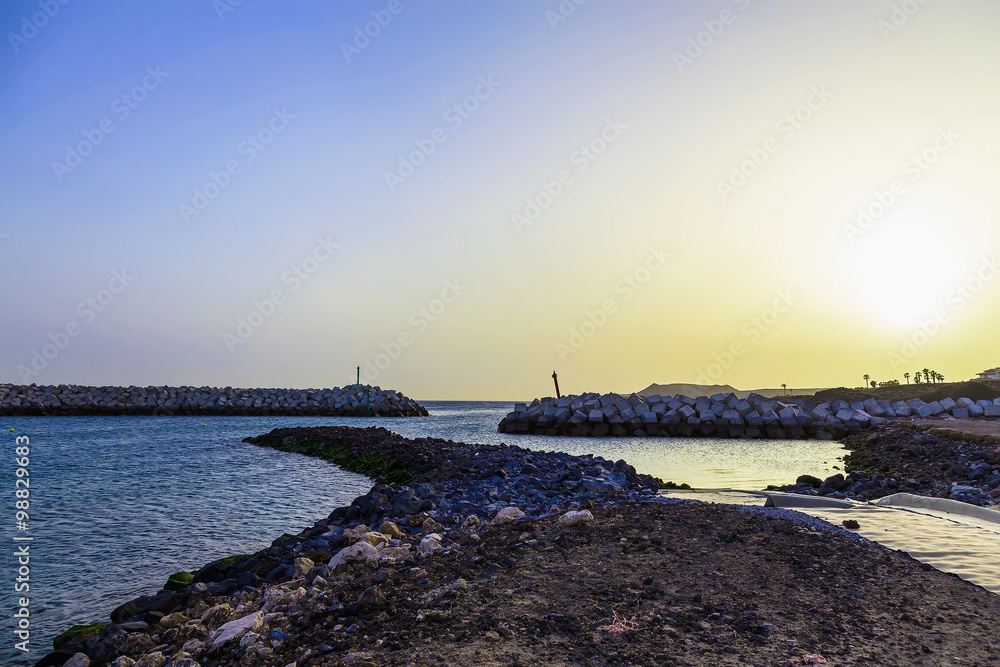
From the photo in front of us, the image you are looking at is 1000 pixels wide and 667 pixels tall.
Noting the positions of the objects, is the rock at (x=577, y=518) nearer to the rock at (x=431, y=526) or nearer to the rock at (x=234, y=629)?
the rock at (x=431, y=526)

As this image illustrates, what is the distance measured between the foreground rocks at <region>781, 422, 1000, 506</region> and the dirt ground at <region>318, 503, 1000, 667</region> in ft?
14.7

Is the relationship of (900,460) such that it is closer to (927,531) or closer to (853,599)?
(927,531)

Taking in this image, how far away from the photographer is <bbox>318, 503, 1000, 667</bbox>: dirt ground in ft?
9.84

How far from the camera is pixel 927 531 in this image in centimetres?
543

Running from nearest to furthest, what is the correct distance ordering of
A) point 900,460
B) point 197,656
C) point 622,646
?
point 622,646
point 197,656
point 900,460

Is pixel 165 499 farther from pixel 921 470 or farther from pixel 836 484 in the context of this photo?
pixel 921 470

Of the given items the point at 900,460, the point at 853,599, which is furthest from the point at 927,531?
the point at 900,460

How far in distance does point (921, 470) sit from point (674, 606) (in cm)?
1025

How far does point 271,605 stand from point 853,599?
3.69 m

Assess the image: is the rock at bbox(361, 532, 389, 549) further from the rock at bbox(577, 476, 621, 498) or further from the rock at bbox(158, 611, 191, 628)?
the rock at bbox(577, 476, 621, 498)

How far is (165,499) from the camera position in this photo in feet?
32.4

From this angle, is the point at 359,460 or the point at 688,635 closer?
the point at 688,635

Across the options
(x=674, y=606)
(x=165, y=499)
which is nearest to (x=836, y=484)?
(x=674, y=606)

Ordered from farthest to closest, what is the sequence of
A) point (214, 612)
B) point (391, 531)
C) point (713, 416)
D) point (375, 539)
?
point (713, 416)
point (391, 531)
point (375, 539)
point (214, 612)
